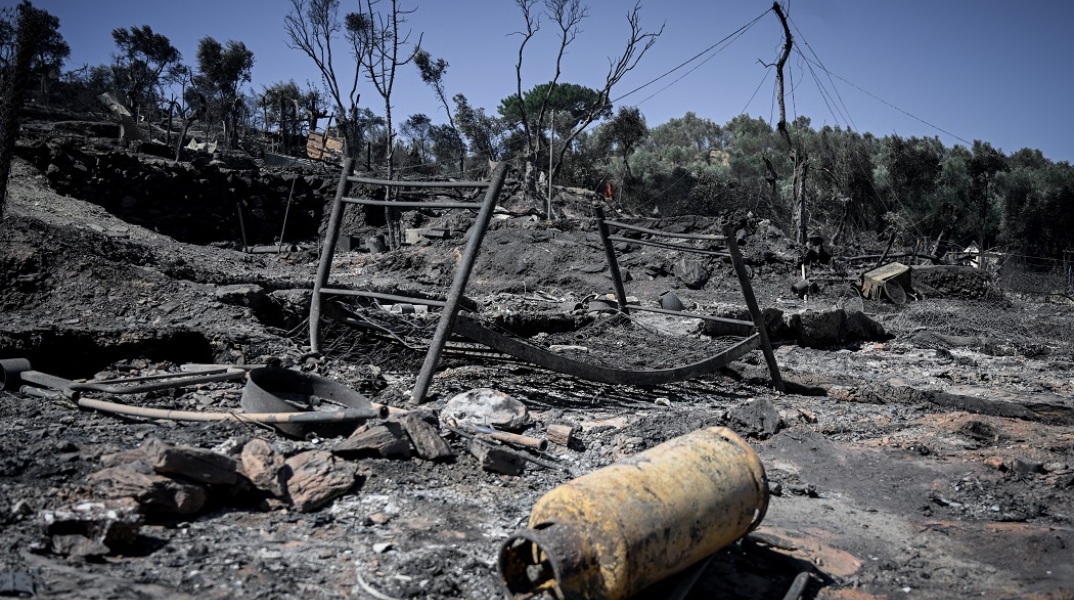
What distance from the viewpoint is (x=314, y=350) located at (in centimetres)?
480

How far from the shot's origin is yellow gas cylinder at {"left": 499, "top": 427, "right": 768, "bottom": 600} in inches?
83.2

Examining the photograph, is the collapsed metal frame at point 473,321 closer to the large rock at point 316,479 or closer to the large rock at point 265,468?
the large rock at point 316,479

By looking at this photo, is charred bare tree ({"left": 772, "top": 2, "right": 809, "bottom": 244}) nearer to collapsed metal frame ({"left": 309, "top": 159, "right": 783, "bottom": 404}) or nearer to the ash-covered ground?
the ash-covered ground

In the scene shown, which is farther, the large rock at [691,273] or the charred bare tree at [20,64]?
the large rock at [691,273]

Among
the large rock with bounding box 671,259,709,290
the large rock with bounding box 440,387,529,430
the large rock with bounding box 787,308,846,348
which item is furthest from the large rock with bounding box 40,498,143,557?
the large rock with bounding box 671,259,709,290

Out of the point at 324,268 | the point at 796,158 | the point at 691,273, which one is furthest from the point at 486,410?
the point at 796,158

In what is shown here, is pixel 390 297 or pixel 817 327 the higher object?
pixel 390 297

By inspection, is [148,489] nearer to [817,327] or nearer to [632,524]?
[632,524]

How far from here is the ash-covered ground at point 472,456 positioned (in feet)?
7.96

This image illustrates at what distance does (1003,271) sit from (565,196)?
12605 mm

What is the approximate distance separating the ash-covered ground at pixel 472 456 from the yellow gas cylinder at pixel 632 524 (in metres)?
0.22

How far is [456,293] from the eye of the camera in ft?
13.1

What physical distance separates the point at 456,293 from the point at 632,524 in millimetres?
2076

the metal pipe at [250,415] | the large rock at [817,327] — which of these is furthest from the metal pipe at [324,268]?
the large rock at [817,327]
